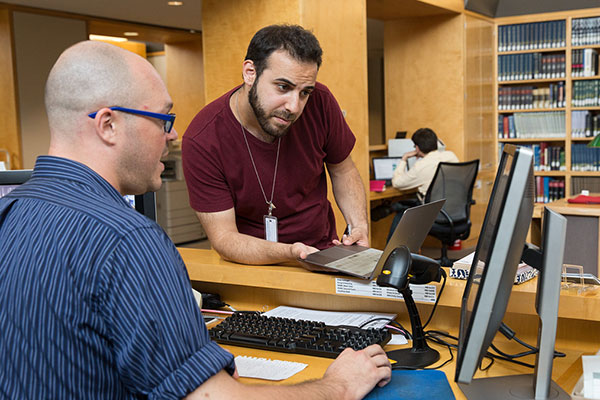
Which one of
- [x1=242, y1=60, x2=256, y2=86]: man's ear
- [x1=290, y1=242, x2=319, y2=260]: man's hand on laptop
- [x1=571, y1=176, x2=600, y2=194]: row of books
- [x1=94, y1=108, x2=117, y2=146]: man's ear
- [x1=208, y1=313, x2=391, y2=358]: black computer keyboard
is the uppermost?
[x1=242, y1=60, x2=256, y2=86]: man's ear

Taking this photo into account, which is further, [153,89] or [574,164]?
[574,164]

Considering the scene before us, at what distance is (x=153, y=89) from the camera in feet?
3.52

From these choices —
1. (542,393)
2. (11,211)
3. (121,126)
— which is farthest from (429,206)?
(11,211)

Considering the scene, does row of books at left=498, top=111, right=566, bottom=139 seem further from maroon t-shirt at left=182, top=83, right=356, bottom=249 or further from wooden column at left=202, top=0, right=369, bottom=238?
maroon t-shirt at left=182, top=83, right=356, bottom=249

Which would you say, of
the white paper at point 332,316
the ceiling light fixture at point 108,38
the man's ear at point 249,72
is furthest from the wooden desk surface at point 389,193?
the ceiling light fixture at point 108,38

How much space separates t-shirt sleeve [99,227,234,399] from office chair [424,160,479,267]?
4.81 meters

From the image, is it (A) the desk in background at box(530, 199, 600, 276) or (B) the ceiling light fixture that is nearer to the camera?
(A) the desk in background at box(530, 199, 600, 276)

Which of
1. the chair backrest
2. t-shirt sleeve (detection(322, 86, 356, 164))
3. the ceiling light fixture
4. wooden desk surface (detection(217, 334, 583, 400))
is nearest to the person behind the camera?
wooden desk surface (detection(217, 334, 583, 400))

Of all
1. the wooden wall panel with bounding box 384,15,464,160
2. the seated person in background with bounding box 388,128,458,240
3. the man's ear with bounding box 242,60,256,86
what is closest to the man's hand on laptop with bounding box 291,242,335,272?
the man's ear with bounding box 242,60,256,86

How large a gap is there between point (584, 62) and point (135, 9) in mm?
5050

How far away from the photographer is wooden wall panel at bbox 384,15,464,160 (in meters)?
7.05

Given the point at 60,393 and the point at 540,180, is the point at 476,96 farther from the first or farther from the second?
the point at 60,393

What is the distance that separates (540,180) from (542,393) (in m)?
6.60

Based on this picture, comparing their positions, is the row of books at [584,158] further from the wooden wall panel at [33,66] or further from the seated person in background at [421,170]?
the wooden wall panel at [33,66]
